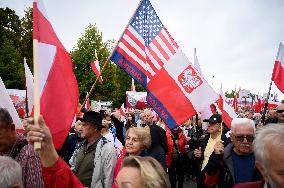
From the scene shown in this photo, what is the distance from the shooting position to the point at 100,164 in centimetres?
446

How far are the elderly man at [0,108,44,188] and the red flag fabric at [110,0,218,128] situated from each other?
2.45m

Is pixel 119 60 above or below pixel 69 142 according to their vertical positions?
above

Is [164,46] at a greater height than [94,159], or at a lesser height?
greater

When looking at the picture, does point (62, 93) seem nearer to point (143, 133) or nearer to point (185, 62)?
point (143, 133)

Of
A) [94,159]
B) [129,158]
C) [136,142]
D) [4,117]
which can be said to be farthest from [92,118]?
[129,158]

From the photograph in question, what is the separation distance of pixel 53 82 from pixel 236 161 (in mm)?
2192

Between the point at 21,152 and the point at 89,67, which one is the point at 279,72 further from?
the point at 89,67

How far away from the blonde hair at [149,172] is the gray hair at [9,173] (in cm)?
71

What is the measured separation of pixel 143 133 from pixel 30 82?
184cm

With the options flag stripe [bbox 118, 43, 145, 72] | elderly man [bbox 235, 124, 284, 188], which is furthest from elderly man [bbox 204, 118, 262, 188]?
flag stripe [bbox 118, 43, 145, 72]

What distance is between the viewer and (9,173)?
90.6 inches

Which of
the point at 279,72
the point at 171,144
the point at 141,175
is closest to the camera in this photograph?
the point at 141,175

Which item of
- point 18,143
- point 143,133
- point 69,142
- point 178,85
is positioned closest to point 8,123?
point 18,143

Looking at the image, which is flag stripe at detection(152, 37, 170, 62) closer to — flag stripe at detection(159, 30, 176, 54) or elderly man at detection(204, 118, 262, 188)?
flag stripe at detection(159, 30, 176, 54)
